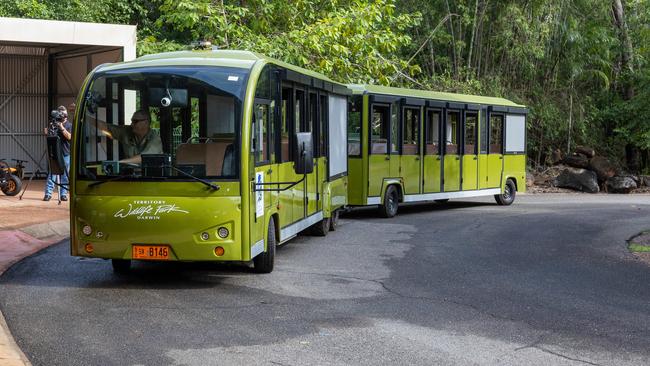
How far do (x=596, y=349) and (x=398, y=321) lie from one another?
→ 1.77 metres

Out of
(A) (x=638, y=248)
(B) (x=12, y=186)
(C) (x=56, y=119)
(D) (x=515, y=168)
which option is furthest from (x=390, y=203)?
(B) (x=12, y=186)

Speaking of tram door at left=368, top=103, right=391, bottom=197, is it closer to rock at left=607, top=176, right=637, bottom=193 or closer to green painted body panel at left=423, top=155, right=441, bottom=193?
green painted body panel at left=423, top=155, right=441, bottom=193

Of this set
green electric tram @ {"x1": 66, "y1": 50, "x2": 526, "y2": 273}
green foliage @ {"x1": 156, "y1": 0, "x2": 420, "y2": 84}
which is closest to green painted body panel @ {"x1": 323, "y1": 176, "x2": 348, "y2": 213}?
green electric tram @ {"x1": 66, "y1": 50, "x2": 526, "y2": 273}

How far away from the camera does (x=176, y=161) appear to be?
977 centimetres

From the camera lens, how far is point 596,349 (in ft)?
23.7

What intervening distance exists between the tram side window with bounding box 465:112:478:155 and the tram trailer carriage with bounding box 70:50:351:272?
36.4 ft

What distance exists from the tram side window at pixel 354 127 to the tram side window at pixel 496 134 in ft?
17.3

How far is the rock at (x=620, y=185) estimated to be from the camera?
1232 inches

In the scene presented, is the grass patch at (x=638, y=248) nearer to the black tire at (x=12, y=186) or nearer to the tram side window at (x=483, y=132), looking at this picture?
the tram side window at (x=483, y=132)

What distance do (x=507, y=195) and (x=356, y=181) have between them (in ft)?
22.5

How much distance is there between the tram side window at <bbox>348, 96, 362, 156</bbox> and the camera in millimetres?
17875

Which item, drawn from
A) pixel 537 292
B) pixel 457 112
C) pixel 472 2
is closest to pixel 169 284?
pixel 537 292

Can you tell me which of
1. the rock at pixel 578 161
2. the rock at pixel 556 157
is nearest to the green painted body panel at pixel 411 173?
the rock at pixel 578 161

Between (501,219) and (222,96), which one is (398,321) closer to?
(222,96)
